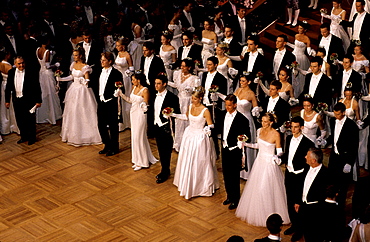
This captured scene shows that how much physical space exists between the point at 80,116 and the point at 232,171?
3.30 meters

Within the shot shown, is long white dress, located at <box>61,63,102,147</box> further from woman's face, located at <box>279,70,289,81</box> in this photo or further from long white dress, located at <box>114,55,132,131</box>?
woman's face, located at <box>279,70,289,81</box>

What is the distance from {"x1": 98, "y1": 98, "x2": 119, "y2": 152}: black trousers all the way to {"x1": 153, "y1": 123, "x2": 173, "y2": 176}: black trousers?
1.08 m

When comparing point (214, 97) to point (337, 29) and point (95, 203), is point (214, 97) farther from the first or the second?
point (337, 29)

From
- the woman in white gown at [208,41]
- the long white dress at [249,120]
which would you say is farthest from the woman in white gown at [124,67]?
the long white dress at [249,120]

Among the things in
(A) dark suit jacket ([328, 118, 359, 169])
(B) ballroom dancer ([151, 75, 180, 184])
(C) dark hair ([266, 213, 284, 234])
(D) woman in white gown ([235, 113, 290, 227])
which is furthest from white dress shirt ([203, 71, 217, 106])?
(C) dark hair ([266, 213, 284, 234])

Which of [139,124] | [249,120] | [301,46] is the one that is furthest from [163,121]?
[301,46]

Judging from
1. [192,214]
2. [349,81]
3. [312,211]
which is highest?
[349,81]

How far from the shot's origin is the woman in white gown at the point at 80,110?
1056cm

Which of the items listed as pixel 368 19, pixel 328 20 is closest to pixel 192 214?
pixel 368 19

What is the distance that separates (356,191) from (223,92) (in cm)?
268

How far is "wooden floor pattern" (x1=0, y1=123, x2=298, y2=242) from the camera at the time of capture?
26.9ft

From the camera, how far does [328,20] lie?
13203mm

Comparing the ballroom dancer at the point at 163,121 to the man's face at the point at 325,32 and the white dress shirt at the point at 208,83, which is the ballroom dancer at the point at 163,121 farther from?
the man's face at the point at 325,32

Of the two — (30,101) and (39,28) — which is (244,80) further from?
(39,28)
